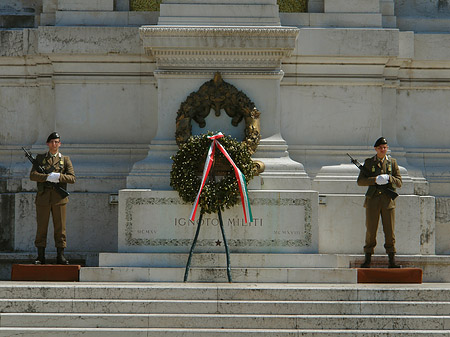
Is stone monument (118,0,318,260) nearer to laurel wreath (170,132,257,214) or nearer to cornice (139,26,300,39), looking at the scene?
cornice (139,26,300,39)

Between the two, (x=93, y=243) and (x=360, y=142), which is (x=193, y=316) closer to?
(x=93, y=243)

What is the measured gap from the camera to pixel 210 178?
18.5 m

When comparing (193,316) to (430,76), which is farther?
(430,76)

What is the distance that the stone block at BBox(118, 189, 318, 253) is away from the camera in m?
18.4

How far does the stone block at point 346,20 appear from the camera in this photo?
68.4 ft

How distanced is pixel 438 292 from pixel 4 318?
→ 6.65 metres

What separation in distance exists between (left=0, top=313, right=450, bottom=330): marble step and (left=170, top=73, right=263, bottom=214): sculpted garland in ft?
10.7

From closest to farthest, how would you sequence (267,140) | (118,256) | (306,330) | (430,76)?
(306,330) < (118,256) < (267,140) < (430,76)

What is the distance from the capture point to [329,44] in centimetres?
2052

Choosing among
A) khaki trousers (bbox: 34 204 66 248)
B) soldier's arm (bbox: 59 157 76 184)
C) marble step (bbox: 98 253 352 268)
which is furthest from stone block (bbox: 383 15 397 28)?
khaki trousers (bbox: 34 204 66 248)

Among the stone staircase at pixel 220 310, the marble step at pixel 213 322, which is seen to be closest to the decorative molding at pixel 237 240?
the stone staircase at pixel 220 310

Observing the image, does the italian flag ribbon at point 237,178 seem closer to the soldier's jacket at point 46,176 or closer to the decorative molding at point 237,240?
the decorative molding at point 237,240

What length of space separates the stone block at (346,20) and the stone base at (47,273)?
7262mm

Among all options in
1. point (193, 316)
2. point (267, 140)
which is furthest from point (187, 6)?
point (193, 316)
